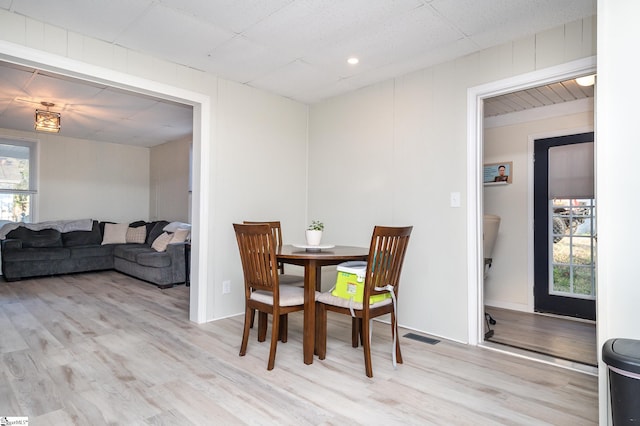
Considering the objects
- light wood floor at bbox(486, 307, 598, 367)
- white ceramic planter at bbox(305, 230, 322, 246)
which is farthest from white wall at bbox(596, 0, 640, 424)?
white ceramic planter at bbox(305, 230, 322, 246)

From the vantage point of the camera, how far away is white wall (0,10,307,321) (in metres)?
2.68

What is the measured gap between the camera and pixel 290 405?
1938 mm

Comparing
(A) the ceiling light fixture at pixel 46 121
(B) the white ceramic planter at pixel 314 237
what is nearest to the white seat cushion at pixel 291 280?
(B) the white ceramic planter at pixel 314 237

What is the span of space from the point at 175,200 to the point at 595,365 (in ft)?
20.5

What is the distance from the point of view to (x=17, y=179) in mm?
6254

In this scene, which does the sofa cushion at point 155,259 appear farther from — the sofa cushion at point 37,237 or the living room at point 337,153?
the living room at point 337,153

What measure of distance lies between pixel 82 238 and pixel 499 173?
622 centimetres

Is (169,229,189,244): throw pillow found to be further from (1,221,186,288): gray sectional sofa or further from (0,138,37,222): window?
(0,138,37,222): window

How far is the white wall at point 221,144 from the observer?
8.80 feet

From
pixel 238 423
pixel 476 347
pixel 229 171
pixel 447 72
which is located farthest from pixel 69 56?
pixel 476 347

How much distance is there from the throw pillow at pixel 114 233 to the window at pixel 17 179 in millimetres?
1223

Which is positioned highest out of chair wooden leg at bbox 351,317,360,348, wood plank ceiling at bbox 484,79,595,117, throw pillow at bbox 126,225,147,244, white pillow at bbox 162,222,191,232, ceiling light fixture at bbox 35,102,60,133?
wood plank ceiling at bbox 484,79,595,117

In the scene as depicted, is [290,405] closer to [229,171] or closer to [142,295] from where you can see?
[229,171]

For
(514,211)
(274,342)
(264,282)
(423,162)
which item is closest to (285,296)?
(264,282)
